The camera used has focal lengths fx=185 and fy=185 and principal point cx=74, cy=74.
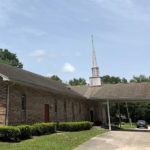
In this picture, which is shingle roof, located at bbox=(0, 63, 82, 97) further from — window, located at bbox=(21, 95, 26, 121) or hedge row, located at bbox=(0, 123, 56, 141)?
hedge row, located at bbox=(0, 123, 56, 141)

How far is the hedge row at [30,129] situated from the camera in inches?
430

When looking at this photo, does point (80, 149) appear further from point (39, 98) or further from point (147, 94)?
point (147, 94)

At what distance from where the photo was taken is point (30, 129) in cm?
1250

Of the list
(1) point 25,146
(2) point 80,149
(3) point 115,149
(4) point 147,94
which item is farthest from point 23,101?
(4) point 147,94

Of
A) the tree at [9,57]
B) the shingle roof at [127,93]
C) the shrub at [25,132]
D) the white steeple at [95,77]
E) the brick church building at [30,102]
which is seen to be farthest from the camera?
the tree at [9,57]

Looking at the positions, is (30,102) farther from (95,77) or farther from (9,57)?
(9,57)

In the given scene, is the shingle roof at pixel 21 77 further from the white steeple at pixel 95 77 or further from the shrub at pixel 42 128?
the white steeple at pixel 95 77

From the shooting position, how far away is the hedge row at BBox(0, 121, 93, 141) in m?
10.9

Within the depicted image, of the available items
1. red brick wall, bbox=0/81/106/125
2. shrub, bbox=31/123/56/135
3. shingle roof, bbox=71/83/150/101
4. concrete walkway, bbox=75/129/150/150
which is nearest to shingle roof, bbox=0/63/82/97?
red brick wall, bbox=0/81/106/125

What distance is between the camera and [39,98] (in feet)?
54.9

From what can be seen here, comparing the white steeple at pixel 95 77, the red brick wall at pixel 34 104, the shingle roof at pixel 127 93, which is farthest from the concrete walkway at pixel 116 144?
the white steeple at pixel 95 77

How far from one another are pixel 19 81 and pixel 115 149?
795 cm

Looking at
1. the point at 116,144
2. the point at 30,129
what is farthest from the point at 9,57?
the point at 116,144

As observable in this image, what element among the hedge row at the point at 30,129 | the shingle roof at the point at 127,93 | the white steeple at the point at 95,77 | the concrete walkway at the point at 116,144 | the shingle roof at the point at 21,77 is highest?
the white steeple at the point at 95,77
